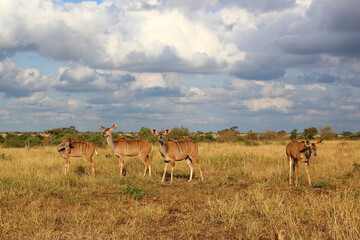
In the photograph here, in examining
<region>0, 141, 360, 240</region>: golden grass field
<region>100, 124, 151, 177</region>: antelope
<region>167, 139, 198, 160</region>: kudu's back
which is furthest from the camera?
<region>100, 124, 151, 177</region>: antelope

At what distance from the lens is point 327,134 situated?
193 ft

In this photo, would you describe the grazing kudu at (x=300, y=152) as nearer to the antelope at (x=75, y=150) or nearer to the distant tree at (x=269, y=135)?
the antelope at (x=75, y=150)

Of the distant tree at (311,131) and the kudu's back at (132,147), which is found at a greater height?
the distant tree at (311,131)

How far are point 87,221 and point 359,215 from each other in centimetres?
560

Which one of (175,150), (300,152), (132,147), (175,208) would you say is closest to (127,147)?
(132,147)

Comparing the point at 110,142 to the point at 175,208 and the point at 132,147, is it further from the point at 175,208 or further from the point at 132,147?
the point at 175,208

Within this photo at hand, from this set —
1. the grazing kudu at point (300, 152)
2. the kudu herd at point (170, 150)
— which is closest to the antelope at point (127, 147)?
the kudu herd at point (170, 150)

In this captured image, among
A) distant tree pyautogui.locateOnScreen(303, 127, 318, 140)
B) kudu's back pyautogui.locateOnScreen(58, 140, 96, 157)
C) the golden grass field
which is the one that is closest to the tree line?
distant tree pyautogui.locateOnScreen(303, 127, 318, 140)

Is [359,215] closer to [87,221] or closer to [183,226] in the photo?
[183,226]

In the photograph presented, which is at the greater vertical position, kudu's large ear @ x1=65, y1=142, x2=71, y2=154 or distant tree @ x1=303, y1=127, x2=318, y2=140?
distant tree @ x1=303, y1=127, x2=318, y2=140

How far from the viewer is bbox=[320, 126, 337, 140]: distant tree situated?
58.2 m

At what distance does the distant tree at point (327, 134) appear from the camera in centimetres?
5821

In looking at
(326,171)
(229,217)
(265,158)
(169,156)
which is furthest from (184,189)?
(265,158)

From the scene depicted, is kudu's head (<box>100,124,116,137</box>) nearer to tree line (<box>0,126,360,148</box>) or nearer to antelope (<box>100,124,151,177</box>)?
antelope (<box>100,124,151,177</box>)
